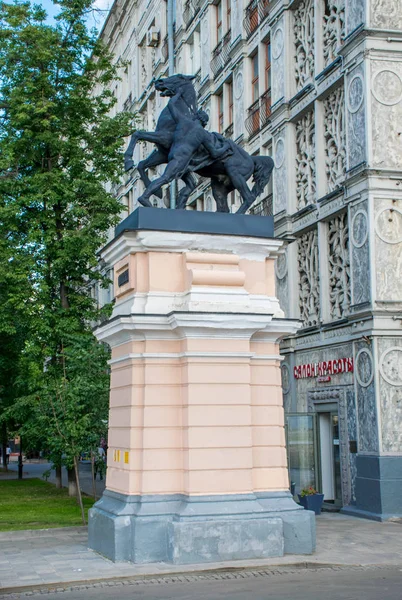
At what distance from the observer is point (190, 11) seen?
35625mm

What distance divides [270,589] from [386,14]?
575 inches

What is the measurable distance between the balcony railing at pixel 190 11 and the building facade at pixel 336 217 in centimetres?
600

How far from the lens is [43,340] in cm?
2709

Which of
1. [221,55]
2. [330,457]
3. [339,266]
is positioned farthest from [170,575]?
[221,55]

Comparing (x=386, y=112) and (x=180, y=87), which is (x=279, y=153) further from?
(x=180, y=87)

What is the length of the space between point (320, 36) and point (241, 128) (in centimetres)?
622

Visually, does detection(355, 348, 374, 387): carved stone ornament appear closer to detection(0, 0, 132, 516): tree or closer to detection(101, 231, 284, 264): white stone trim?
detection(101, 231, 284, 264): white stone trim

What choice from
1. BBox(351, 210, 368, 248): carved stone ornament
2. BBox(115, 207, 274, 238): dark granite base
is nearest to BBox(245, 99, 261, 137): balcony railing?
BBox(351, 210, 368, 248): carved stone ornament

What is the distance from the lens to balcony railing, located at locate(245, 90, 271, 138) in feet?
88.5

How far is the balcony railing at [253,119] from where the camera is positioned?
27.8 metres

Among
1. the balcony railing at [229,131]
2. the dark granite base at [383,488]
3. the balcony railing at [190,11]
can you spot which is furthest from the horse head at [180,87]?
the balcony railing at [190,11]

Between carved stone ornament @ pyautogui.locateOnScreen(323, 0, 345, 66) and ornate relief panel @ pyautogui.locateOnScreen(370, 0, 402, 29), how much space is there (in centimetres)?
140

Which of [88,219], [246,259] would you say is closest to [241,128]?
[88,219]

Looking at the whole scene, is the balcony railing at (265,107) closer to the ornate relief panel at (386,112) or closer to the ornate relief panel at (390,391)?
the ornate relief panel at (386,112)
